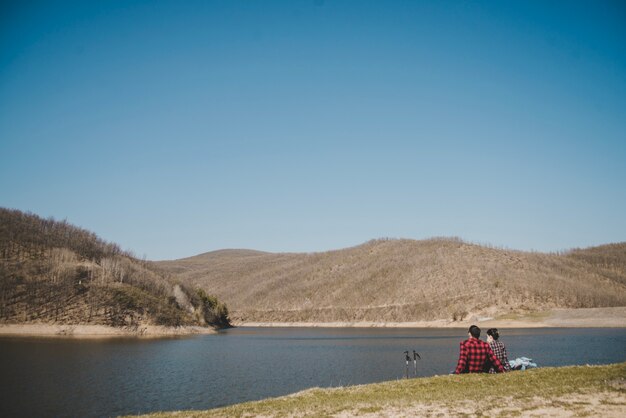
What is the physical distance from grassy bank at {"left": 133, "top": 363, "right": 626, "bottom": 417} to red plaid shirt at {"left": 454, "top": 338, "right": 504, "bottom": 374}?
63 cm

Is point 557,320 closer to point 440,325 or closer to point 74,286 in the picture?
point 440,325

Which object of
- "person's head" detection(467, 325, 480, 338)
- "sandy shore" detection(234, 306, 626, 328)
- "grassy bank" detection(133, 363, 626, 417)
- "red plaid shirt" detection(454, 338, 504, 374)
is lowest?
"sandy shore" detection(234, 306, 626, 328)

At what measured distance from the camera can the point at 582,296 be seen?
141 meters

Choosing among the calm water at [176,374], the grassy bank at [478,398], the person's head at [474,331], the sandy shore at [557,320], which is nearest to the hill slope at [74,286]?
the calm water at [176,374]

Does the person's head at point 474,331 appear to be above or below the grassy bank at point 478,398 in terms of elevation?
above

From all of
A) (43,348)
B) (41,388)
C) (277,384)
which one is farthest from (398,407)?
(43,348)

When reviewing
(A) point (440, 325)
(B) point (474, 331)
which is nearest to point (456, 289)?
(A) point (440, 325)

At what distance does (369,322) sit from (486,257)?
185 ft

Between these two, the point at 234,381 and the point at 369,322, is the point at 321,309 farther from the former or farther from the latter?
the point at 234,381

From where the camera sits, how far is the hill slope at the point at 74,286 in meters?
99.4

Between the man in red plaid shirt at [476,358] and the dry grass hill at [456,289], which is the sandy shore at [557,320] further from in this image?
the man in red plaid shirt at [476,358]

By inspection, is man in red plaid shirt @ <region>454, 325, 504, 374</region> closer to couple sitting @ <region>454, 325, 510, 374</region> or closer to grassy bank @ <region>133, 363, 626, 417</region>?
couple sitting @ <region>454, 325, 510, 374</region>

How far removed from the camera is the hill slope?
9944 cm

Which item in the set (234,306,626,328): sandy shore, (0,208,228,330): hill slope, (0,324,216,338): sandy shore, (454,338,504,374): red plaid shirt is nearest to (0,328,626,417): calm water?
(454,338,504,374): red plaid shirt
